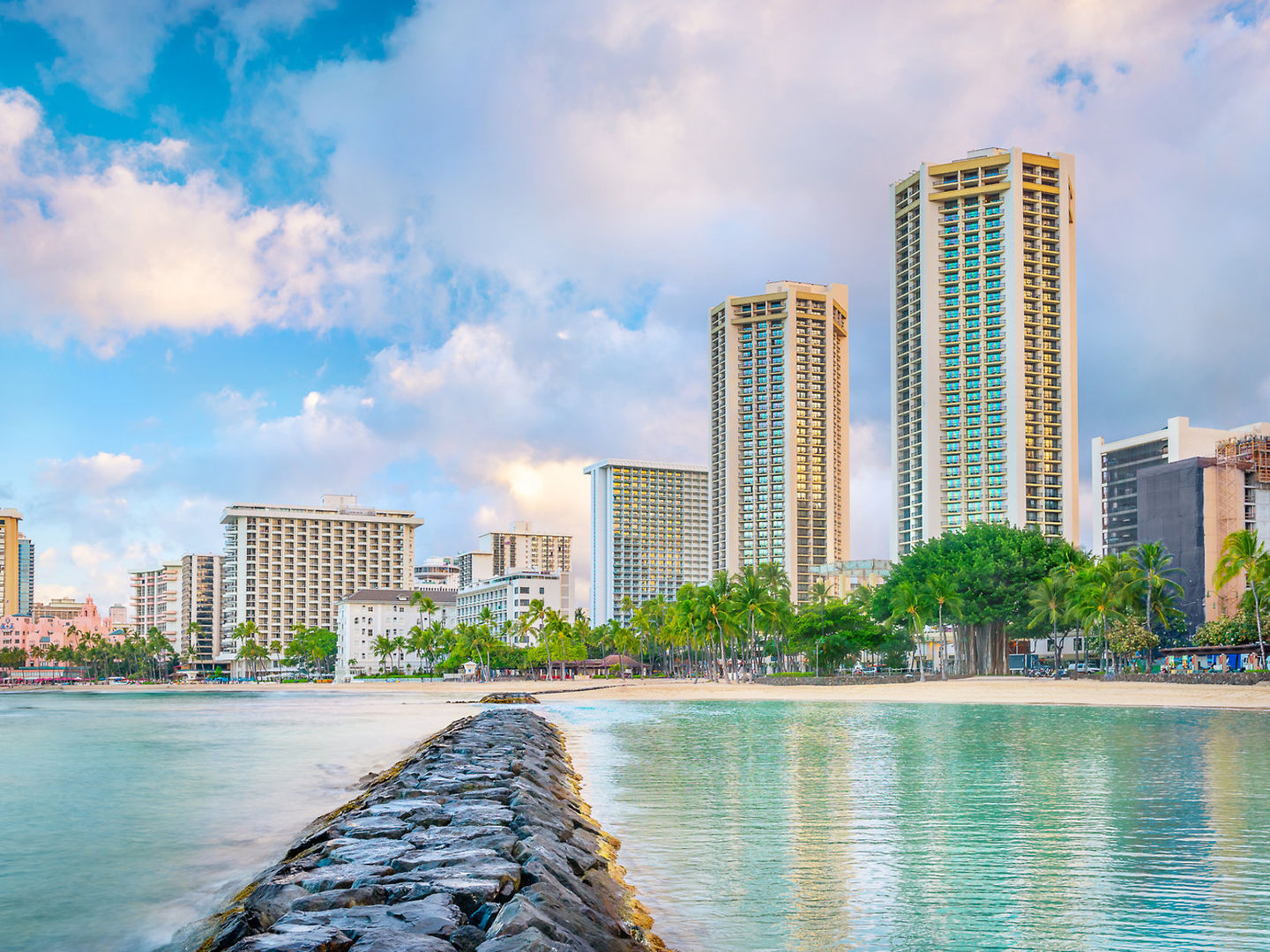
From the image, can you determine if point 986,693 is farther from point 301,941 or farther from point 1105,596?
point 301,941

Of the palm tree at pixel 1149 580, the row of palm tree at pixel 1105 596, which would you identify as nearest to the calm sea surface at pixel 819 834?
the row of palm tree at pixel 1105 596

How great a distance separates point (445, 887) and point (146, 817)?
13.2 metres

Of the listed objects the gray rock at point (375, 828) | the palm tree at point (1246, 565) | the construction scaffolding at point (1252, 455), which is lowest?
the gray rock at point (375, 828)

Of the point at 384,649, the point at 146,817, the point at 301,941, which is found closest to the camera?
the point at 301,941

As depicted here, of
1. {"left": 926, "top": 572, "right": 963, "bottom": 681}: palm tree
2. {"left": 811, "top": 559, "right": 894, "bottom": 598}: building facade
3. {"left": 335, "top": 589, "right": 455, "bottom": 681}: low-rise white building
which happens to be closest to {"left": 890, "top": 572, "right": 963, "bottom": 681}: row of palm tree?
{"left": 926, "top": 572, "right": 963, "bottom": 681}: palm tree

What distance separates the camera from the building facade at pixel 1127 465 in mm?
162000

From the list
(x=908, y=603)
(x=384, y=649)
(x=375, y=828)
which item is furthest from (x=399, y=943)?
(x=384, y=649)

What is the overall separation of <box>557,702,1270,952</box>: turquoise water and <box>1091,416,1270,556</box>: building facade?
150 metres

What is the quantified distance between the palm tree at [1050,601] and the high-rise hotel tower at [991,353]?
174 feet

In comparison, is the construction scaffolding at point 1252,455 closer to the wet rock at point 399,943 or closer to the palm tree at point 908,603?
the palm tree at point 908,603

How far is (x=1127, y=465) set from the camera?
182 m

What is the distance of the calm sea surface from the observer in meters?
9.84

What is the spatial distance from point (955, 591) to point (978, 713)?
1623 inches

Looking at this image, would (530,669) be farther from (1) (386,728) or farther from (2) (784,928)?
(2) (784,928)
